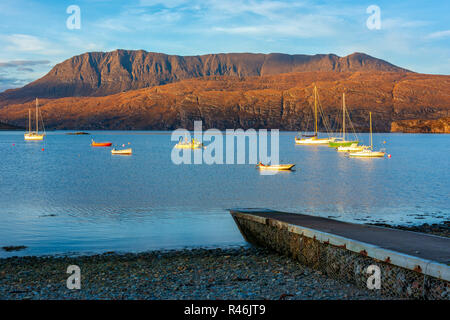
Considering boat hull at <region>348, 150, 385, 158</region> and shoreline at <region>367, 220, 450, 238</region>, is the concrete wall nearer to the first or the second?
shoreline at <region>367, 220, 450, 238</region>

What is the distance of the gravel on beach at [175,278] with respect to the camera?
931cm

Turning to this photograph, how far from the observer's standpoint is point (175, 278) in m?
10.7

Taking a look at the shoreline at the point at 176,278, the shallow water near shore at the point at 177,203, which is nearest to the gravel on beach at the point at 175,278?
the shoreline at the point at 176,278

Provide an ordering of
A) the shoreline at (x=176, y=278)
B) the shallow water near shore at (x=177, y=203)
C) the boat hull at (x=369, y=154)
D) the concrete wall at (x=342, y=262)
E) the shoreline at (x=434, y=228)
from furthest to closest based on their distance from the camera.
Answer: the boat hull at (x=369, y=154), the shallow water near shore at (x=177, y=203), the shoreline at (x=434, y=228), the shoreline at (x=176, y=278), the concrete wall at (x=342, y=262)

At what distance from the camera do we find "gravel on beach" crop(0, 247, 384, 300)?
931 cm

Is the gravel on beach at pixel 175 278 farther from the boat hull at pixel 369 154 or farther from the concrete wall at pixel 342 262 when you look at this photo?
the boat hull at pixel 369 154

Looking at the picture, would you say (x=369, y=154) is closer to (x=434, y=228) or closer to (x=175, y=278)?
(x=434, y=228)

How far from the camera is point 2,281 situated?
10594 millimetres

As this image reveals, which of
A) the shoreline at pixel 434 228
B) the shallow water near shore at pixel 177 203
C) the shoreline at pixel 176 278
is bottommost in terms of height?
the shallow water near shore at pixel 177 203

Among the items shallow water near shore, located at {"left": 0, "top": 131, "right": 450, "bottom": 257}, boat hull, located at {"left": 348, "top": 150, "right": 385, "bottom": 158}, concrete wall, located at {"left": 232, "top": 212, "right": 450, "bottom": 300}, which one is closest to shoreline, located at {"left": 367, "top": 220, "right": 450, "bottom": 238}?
shallow water near shore, located at {"left": 0, "top": 131, "right": 450, "bottom": 257}

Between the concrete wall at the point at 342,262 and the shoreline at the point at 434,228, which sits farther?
the shoreline at the point at 434,228

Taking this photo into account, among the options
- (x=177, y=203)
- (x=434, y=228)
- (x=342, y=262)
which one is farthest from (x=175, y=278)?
(x=177, y=203)

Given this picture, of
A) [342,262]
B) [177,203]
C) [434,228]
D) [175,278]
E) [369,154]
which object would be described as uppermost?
[342,262]

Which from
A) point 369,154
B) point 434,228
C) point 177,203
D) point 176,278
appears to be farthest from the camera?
point 369,154
